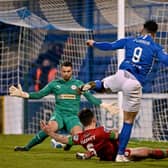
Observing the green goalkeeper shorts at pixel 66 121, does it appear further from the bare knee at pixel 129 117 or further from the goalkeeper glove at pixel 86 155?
the bare knee at pixel 129 117

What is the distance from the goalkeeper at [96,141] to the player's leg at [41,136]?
2033 millimetres

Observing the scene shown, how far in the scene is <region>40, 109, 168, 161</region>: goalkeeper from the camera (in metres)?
9.60

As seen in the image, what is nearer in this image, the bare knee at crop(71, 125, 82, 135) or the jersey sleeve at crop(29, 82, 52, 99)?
the jersey sleeve at crop(29, 82, 52, 99)

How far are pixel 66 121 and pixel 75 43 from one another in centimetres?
526

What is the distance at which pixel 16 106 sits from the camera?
1738 cm

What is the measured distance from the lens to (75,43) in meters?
17.3

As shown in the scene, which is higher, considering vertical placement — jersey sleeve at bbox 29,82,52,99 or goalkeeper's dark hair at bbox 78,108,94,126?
jersey sleeve at bbox 29,82,52,99

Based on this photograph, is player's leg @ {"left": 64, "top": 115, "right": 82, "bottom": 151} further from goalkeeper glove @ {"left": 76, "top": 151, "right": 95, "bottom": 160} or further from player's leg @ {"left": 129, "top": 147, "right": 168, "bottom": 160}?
player's leg @ {"left": 129, "top": 147, "right": 168, "bottom": 160}

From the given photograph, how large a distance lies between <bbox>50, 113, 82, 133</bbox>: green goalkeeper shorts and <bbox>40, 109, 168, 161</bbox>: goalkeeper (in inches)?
89.0

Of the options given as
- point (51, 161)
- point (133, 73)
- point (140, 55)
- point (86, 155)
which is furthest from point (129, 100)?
point (51, 161)

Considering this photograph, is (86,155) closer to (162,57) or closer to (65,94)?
(162,57)

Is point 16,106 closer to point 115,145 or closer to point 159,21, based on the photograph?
point 159,21

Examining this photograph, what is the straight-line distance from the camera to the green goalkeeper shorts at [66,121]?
1216 centimetres

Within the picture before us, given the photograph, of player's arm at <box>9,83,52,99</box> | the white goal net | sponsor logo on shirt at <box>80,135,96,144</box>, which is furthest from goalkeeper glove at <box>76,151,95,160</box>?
the white goal net
